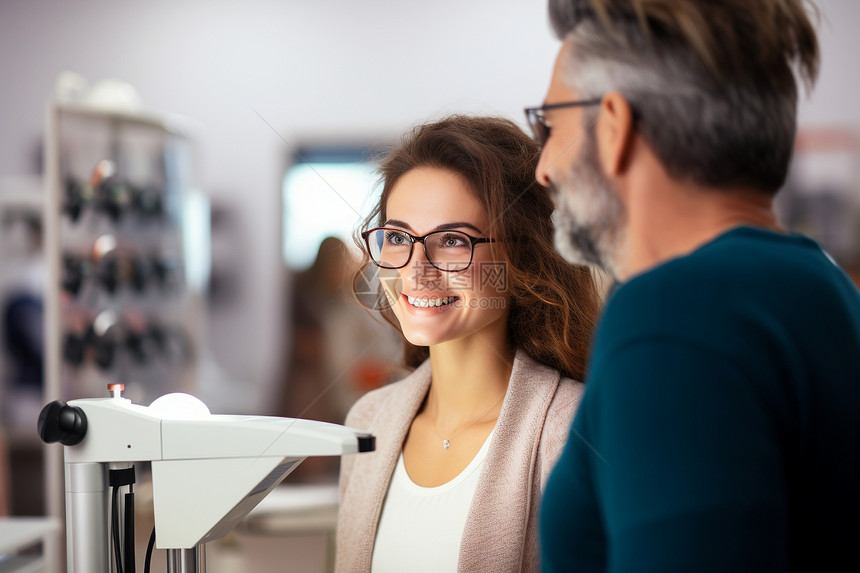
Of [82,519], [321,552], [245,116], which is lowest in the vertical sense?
[321,552]

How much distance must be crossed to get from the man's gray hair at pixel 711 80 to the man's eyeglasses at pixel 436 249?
1.07 ft

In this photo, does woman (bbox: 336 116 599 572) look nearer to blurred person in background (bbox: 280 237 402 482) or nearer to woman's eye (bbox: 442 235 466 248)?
woman's eye (bbox: 442 235 466 248)

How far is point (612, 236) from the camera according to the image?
48cm

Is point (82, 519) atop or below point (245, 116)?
below

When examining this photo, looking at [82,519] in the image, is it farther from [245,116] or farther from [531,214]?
[245,116]

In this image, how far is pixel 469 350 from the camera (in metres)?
0.88

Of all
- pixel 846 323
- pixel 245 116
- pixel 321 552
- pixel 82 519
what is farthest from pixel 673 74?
pixel 245 116

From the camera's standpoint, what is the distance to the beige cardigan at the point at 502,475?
0.77 meters

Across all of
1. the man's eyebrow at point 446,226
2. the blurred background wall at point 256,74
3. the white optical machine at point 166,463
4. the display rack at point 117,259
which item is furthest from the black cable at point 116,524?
the blurred background wall at point 256,74

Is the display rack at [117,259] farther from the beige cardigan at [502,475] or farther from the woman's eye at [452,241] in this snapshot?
the woman's eye at [452,241]

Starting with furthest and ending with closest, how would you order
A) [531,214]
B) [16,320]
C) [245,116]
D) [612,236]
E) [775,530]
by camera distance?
1. [245,116]
2. [16,320]
3. [531,214]
4. [612,236]
5. [775,530]

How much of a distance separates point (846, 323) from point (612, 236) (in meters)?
0.15

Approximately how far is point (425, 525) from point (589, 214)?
1.58 ft

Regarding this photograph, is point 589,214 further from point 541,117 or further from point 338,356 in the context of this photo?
point 338,356
